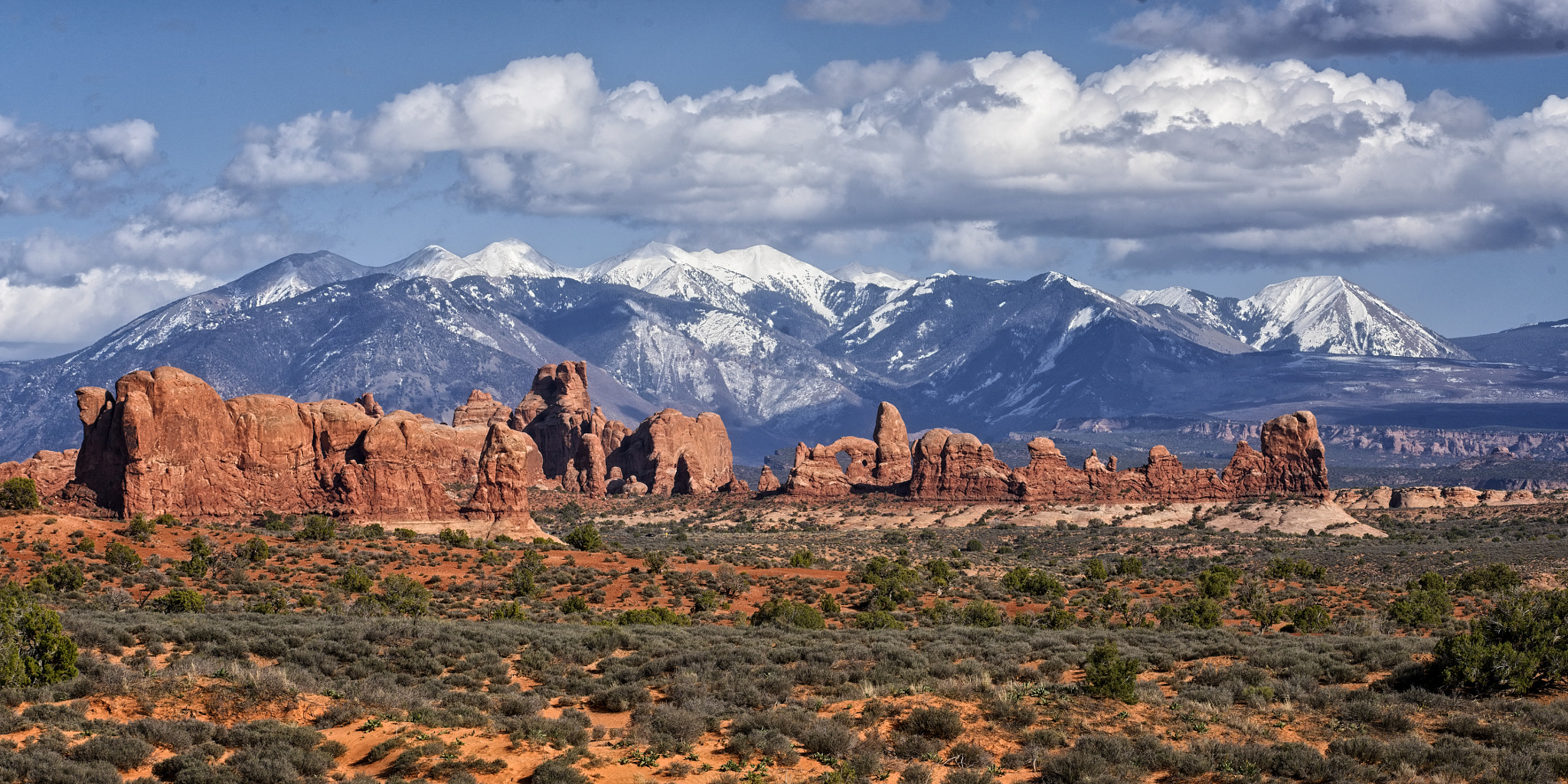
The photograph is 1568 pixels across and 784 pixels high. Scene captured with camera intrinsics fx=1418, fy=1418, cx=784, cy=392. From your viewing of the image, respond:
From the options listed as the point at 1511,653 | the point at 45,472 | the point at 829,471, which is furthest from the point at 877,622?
the point at 829,471

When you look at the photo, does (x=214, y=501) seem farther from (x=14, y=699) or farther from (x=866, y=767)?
(x=866, y=767)

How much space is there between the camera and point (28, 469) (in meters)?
95.0

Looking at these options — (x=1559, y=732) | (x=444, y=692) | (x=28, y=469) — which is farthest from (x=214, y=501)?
(x=1559, y=732)

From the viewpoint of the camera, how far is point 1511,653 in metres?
28.1

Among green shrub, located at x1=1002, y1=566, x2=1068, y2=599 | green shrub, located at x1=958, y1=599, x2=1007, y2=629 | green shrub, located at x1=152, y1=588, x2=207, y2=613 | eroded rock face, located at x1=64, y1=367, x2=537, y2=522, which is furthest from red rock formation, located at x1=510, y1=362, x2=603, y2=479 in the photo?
green shrub, located at x1=152, y1=588, x2=207, y2=613

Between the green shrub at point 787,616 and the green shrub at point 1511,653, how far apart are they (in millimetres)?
21101

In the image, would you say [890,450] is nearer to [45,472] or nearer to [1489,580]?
[45,472]

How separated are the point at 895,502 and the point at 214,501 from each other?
65.4 metres

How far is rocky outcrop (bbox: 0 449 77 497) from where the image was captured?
298 feet

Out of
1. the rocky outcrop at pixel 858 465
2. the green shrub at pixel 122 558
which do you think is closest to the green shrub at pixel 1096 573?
the green shrub at pixel 122 558

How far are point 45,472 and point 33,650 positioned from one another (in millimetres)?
74986

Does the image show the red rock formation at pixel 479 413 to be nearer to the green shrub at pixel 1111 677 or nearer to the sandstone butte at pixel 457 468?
the sandstone butte at pixel 457 468

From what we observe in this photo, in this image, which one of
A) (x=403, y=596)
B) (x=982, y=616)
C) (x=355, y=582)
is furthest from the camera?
(x=355, y=582)

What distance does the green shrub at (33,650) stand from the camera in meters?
27.6
